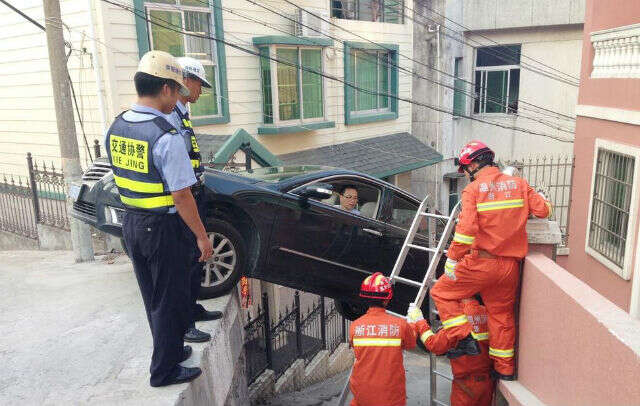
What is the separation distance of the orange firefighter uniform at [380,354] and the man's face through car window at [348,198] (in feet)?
5.01

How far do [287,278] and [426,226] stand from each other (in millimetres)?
1847

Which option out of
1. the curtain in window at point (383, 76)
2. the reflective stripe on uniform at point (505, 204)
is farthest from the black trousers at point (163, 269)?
the curtain in window at point (383, 76)

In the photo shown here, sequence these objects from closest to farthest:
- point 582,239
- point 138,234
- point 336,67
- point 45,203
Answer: point 138,234 → point 582,239 → point 45,203 → point 336,67

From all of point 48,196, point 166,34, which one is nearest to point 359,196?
point 166,34

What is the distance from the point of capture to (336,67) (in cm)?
1164

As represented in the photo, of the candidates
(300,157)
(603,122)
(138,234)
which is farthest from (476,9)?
(138,234)

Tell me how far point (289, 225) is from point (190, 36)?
577 cm

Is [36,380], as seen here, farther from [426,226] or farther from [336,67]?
[336,67]

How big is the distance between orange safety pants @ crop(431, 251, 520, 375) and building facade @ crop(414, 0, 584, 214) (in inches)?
515

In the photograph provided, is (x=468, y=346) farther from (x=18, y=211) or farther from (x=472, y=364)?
(x=18, y=211)

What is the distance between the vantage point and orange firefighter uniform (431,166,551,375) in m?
3.78

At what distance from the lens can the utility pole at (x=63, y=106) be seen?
20.0ft

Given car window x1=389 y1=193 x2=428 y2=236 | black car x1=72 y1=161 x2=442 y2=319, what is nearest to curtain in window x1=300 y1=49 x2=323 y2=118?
car window x1=389 y1=193 x2=428 y2=236

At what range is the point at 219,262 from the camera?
14.2 ft
